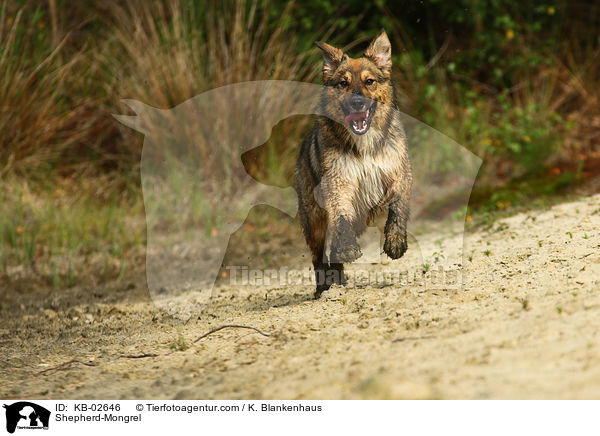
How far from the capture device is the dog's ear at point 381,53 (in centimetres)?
429

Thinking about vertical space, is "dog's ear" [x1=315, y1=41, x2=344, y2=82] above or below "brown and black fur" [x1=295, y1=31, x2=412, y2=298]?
above

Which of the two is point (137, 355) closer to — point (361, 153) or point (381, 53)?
point (361, 153)

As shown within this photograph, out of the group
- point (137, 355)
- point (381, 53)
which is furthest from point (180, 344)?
point (381, 53)

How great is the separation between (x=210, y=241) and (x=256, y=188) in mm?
924

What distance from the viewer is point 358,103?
4109 mm

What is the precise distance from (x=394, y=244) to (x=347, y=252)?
0.37 metres

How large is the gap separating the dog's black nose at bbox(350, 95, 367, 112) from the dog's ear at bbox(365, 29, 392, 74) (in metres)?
0.34

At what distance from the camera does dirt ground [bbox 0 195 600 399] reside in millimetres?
2842

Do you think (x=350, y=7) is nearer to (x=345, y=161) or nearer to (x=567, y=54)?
(x=567, y=54)
